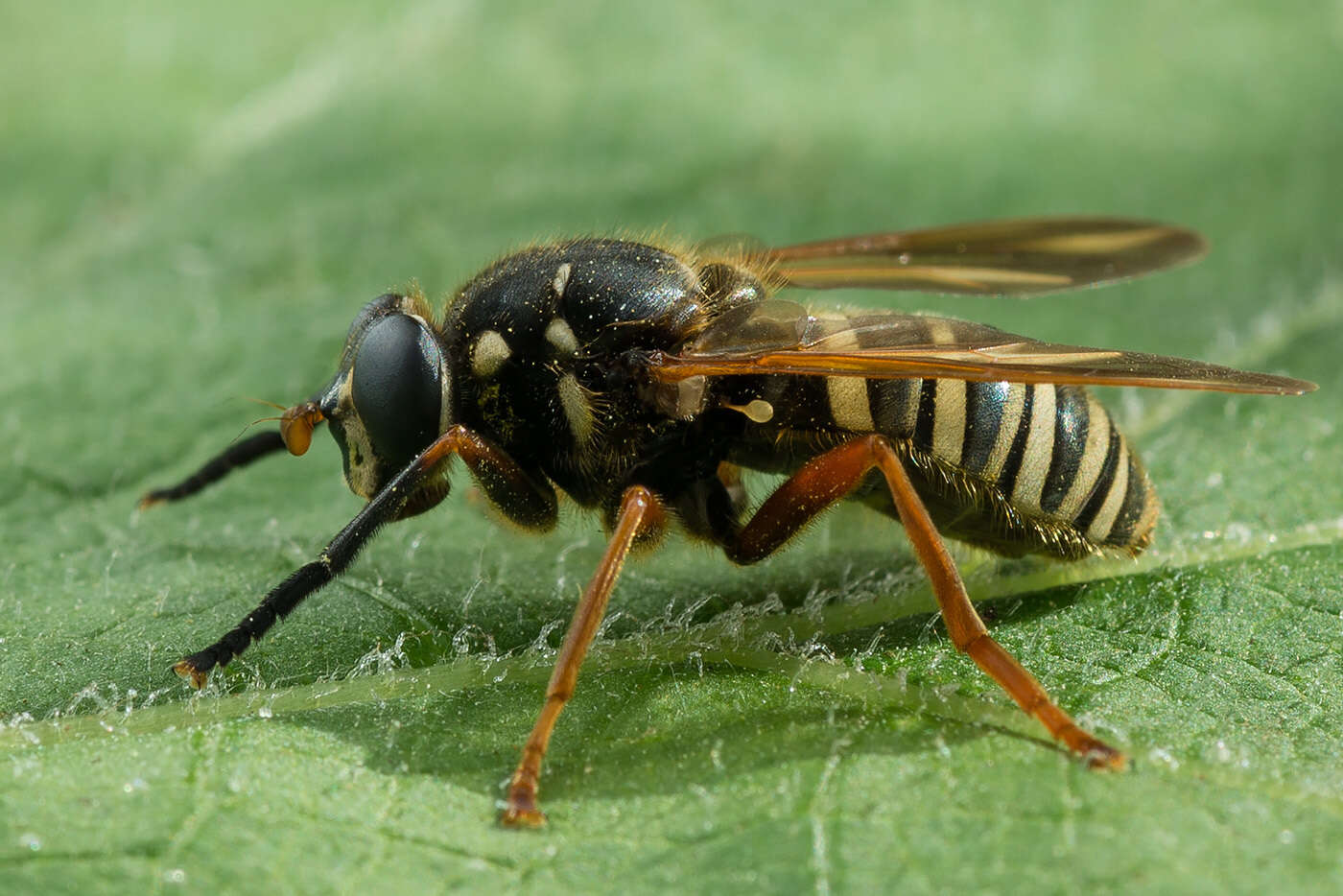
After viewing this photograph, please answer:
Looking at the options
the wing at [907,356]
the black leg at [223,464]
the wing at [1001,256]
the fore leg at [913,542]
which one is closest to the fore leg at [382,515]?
the wing at [907,356]

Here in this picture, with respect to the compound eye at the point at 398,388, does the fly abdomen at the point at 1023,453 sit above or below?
below

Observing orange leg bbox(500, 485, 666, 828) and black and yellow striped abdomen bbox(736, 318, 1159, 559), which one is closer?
orange leg bbox(500, 485, 666, 828)

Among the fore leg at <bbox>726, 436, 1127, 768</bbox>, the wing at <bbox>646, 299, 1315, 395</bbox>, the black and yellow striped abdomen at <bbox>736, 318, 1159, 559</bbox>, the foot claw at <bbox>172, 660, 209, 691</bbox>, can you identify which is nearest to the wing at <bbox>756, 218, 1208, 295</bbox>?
the black and yellow striped abdomen at <bbox>736, 318, 1159, 559</bbox>

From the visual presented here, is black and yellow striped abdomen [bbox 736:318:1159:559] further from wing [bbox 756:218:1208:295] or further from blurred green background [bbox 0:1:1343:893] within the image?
wing [bbox 756:218:1208:295]

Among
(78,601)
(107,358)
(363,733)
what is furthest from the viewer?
(107,358)

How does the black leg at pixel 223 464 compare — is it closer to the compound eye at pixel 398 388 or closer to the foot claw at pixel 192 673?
the compound eye at pixel 398 388

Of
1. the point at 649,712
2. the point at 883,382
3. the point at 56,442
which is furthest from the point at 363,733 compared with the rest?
the point at 56,442

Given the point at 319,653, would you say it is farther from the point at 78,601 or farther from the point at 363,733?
the point at 78,601
